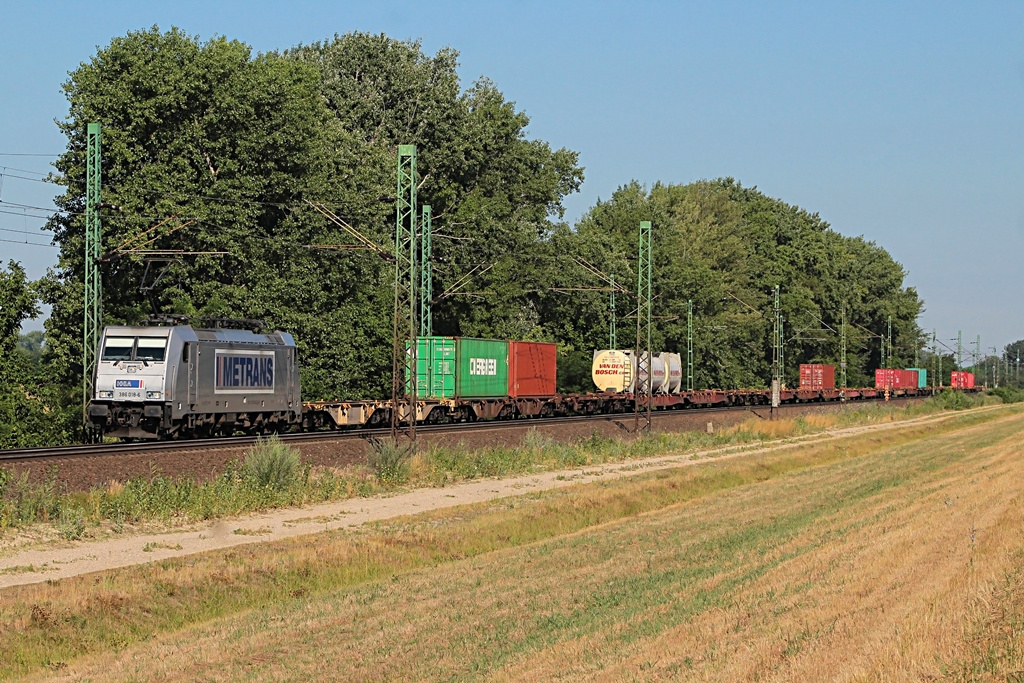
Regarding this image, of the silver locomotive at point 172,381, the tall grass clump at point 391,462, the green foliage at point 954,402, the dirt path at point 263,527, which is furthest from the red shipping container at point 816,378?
the tall grass clump at point 391,462

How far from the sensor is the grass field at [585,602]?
34.2ft

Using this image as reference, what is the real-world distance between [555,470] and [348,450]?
733 cm

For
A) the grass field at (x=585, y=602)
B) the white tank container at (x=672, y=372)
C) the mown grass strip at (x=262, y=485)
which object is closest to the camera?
the grass field at (x=585, y=602)

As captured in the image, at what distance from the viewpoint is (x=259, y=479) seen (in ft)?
95.7

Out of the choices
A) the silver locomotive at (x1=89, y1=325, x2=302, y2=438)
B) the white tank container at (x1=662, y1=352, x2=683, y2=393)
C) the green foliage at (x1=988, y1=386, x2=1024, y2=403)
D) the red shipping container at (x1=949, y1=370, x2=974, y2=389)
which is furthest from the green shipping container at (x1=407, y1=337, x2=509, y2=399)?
the red shipping container at (x1=949, y1=370, x2=974, y2=389)

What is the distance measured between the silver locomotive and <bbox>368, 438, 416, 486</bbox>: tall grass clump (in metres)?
6.42

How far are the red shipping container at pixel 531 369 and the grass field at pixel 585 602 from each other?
32.5m

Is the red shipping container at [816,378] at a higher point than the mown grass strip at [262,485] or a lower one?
higher

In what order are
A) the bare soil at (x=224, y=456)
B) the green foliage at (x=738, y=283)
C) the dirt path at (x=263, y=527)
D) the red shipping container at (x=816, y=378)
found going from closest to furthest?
the dirt path at (x=263, y=527), the bare soil at (x=224, y=456), the green foliage at (x=738, y=283), the red shipping container at (x=816, y=378)

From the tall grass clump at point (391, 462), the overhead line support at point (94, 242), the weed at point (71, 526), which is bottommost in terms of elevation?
the weed at point (71, 526)

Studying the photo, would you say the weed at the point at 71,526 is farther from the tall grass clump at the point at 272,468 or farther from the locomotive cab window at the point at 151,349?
the locomotive cab window at the point at 151,349

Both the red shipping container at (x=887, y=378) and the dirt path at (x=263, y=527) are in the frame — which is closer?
the dirt path at (x=263, y=527)

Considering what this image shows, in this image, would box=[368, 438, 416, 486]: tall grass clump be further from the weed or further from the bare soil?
the weed

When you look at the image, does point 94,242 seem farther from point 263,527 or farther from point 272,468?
point 263,527
